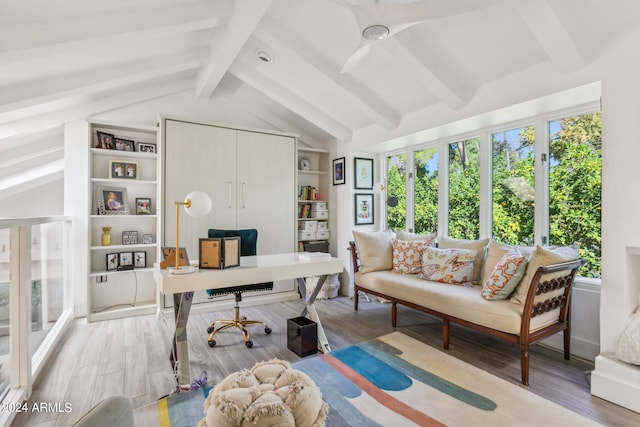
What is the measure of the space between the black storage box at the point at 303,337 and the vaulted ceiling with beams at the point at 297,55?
1.98 metres

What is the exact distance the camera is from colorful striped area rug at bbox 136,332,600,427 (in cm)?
179

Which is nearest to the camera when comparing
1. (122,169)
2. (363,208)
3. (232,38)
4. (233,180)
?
(232,38)

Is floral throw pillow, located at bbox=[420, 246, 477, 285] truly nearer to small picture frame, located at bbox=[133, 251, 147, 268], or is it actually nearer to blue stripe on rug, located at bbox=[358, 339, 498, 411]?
blue stripe on rug, located at bbox=[358, 339, 498, 411]

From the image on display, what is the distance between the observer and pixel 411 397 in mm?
2014

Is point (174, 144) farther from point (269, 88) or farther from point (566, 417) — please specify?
point (566, 417)

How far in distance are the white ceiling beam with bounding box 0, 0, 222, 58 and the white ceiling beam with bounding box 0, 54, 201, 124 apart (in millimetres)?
765

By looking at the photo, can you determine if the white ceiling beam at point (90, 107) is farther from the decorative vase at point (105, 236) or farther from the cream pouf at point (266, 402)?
the cream pouf at point (266, 402)

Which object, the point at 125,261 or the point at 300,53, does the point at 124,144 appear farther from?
the point at 300,53

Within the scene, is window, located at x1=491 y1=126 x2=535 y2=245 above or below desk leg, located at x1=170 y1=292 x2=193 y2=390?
above

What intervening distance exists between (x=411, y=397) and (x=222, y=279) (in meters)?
1.44

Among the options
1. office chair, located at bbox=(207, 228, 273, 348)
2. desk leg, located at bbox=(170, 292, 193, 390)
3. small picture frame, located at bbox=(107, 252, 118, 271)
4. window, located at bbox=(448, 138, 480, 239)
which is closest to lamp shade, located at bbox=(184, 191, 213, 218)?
desk leg, located at bbox=(170, 292, 193, 390)

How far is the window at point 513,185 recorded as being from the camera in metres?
3.01

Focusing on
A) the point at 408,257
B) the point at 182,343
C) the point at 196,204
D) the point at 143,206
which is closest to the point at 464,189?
the point at 408,257

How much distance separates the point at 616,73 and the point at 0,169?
6124mm
